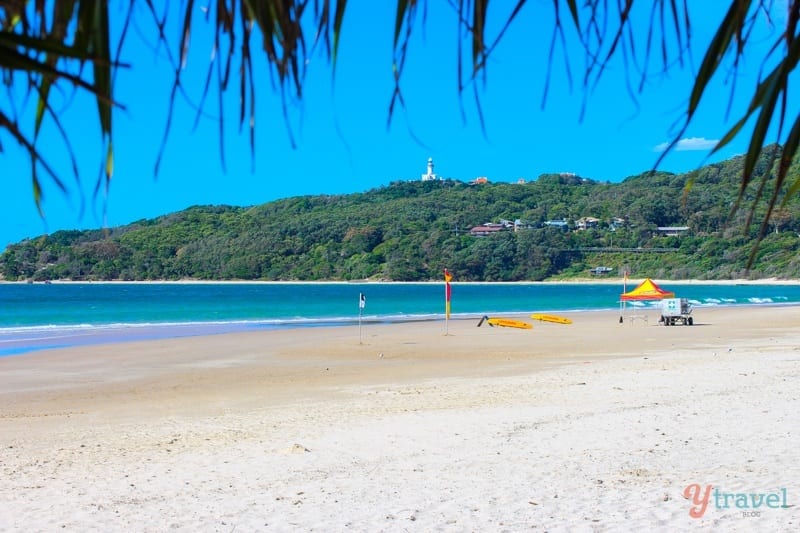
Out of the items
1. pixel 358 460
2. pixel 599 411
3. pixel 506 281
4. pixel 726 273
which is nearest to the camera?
pixel 358 460

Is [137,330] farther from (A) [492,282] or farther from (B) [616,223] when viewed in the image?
(B) [616,223]

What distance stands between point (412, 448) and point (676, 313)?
24.1 meters

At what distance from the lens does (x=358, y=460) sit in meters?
6.65

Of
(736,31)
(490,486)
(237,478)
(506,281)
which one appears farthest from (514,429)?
(506,281)

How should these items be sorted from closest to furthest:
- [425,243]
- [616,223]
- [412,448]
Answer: [412,448] → [616,223] → [425,243]

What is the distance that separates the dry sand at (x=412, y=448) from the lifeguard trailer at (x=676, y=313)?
14.2 m

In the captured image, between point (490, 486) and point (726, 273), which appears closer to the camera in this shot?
point (490, 486)

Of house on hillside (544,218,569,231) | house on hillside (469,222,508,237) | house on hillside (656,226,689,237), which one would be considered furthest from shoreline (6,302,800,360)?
house on hillside (469,222,508,237)

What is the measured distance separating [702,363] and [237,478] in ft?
33.7

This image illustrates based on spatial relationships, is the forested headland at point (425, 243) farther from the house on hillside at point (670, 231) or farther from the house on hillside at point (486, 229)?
the house on hillside at point (486, 229)

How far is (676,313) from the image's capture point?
29.0 m

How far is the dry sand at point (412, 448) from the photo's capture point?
5094mm

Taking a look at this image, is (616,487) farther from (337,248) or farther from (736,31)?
(337,248)

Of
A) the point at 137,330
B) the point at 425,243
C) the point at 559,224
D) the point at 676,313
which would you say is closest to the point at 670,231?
the point at 559,224
